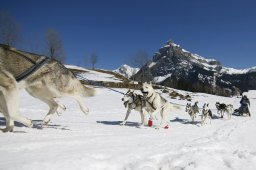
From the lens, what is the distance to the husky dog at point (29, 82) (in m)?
6.81

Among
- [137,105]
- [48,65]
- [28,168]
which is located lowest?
[28,168]

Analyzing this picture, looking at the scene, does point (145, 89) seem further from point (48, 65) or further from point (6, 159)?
point (6, 159)

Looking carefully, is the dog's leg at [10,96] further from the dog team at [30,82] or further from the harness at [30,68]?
the harness at [30,68]

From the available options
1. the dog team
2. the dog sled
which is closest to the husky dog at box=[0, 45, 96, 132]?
the dog team

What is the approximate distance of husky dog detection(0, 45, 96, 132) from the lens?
681 centimetres

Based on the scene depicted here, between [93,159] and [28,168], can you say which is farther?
[93,159]

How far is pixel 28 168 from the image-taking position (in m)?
4.19

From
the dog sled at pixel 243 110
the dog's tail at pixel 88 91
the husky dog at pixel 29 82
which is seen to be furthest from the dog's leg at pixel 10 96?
the dog sled at pixel 243 110

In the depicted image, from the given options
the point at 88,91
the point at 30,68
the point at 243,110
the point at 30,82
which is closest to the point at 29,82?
the point at 30,82

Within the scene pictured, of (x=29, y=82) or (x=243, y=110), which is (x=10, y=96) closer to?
(x=29, y=82)

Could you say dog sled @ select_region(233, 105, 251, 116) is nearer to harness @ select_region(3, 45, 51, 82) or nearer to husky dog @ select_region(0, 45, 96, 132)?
husky dog @ select_region(0, 45, 96, 132)

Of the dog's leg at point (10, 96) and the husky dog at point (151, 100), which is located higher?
the husky dog at point (151, 100)

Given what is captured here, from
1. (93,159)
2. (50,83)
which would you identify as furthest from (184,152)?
(50,83)

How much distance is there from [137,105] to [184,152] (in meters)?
6.04
